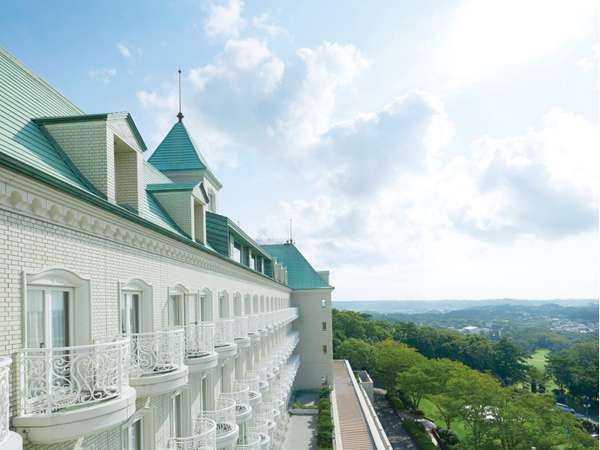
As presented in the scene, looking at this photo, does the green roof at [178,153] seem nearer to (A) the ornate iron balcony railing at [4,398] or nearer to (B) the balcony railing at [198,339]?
(B) the balcony railing at [198,339]

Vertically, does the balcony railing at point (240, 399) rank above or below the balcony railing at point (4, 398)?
below

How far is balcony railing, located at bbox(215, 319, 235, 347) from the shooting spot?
16.3 m

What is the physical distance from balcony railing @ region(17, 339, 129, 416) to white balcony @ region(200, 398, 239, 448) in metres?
8.61

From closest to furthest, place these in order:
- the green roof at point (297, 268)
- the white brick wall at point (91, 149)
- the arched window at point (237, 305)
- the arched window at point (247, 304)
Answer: the white brick wall at point (91, 149), the arched window at point (237, 305), the arched window at point (247, 304), the green roof at point (297, 268)

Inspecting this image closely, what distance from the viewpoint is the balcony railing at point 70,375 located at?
6.82 meters

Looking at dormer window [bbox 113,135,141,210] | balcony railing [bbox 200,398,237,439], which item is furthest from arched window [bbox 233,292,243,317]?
dormer window [bbox 113,135,141,210]

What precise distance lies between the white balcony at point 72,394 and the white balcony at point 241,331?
1079 centimetres

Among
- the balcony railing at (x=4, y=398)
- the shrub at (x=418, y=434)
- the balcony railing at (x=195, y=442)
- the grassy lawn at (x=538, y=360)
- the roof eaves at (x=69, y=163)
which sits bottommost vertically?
the grassy lawn at (x=538, y=360)

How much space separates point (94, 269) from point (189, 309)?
244 inches

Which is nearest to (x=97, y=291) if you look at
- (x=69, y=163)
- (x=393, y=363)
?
(x=69, y=163)

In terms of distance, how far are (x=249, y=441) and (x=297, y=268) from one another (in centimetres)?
3208

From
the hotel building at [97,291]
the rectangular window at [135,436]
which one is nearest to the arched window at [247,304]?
the hotel building at [97,291]

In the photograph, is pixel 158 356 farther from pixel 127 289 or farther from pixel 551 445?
pixel 551 445

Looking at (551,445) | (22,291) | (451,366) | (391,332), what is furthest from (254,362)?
(391,332)
